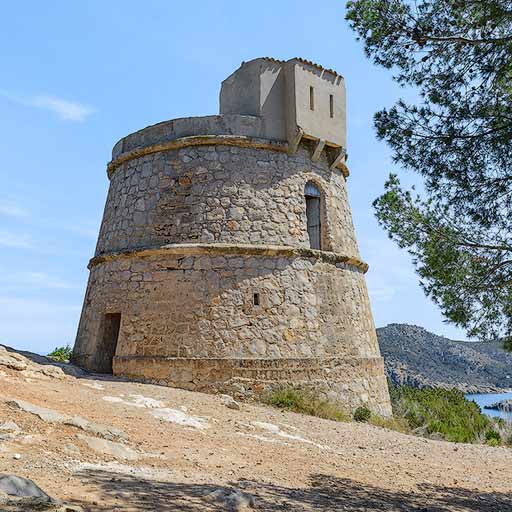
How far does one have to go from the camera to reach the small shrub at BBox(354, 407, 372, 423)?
39.6 feet

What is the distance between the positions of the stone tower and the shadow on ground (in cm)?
472

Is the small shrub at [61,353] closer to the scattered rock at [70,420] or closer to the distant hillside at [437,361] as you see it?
the scattered rock at [70,420]

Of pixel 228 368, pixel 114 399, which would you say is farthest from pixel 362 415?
pixel 114 399

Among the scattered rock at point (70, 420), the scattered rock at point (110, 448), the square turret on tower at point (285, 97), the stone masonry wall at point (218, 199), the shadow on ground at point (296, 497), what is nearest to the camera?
the shadow on ground at point (296, 497)

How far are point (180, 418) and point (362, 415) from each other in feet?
15.9

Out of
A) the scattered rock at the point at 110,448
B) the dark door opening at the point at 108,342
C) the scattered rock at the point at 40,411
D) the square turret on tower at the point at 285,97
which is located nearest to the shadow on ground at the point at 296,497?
the scattered rock at the point at 110,448

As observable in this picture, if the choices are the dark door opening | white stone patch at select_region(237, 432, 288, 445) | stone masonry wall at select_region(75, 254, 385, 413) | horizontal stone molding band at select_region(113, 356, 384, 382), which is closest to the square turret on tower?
stone masonry wall at select_region(75, 254, 385, 413)

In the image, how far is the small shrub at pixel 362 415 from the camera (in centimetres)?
1206

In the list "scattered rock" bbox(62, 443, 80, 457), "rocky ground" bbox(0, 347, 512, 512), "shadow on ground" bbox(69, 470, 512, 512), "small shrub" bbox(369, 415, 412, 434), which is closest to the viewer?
"shadow on ground" bbox(69, 470, 512, 512)

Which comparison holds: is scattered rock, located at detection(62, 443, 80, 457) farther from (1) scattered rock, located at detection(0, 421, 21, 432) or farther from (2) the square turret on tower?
(2) the square turret on tower

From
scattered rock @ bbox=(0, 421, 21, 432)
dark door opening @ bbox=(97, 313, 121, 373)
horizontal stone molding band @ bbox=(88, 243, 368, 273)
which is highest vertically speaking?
horizontal stone molding band @ bbox=(88, 243, 368, 273)

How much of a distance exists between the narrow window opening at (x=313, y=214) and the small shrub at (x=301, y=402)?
3.72m

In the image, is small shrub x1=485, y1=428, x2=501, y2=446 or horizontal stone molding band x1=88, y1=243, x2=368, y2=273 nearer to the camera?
horizontal stone molding band x1=88, y1=243, x2=368, y2=273

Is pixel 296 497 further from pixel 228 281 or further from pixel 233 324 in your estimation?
pixel 228 281
